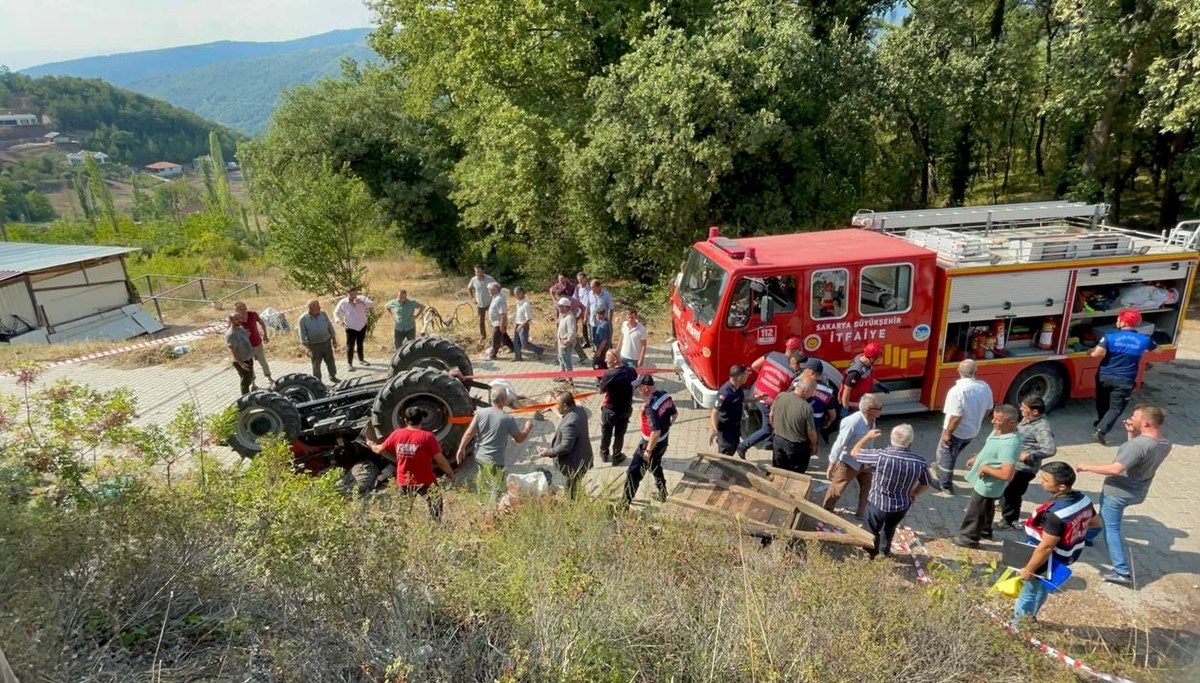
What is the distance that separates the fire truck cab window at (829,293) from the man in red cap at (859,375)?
54cm

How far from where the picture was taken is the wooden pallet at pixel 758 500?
4.91 m

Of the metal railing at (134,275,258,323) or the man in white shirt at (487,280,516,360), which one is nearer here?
the man in white shirt at (487,280,516,360)

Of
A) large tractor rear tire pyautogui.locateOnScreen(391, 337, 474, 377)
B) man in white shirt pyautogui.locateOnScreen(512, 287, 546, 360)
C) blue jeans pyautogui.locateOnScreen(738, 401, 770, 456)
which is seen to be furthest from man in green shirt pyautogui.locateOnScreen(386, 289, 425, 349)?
blue jeans pyautogui.locateOnScreen(738, 401, 770, 456)

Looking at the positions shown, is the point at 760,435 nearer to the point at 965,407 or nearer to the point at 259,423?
the point at 965,407

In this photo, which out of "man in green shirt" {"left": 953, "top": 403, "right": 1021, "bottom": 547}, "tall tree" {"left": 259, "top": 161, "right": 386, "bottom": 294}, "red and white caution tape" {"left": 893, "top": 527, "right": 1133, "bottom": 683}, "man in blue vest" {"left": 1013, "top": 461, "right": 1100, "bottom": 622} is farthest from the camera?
"tall tree" {"left": 259, "top": 161, "right": 386, "bottom": 294}

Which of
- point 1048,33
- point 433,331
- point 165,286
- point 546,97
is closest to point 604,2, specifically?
point 546,97

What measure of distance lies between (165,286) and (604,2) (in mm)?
26847

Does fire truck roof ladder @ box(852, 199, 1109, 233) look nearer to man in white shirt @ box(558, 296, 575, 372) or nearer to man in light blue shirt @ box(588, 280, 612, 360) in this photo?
man in light blue shirt @ box(588, 280, 612, 360)

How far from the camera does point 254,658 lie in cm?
324

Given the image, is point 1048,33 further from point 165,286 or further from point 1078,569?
point 165,286

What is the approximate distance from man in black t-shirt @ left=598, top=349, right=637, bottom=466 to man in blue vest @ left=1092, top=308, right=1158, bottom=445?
514 centimetres

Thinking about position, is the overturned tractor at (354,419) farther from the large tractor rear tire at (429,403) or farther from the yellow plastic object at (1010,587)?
the yellow plastic object at (1010,587)

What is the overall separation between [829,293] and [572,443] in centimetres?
345

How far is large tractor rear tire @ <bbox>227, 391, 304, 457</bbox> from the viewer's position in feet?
22.0
